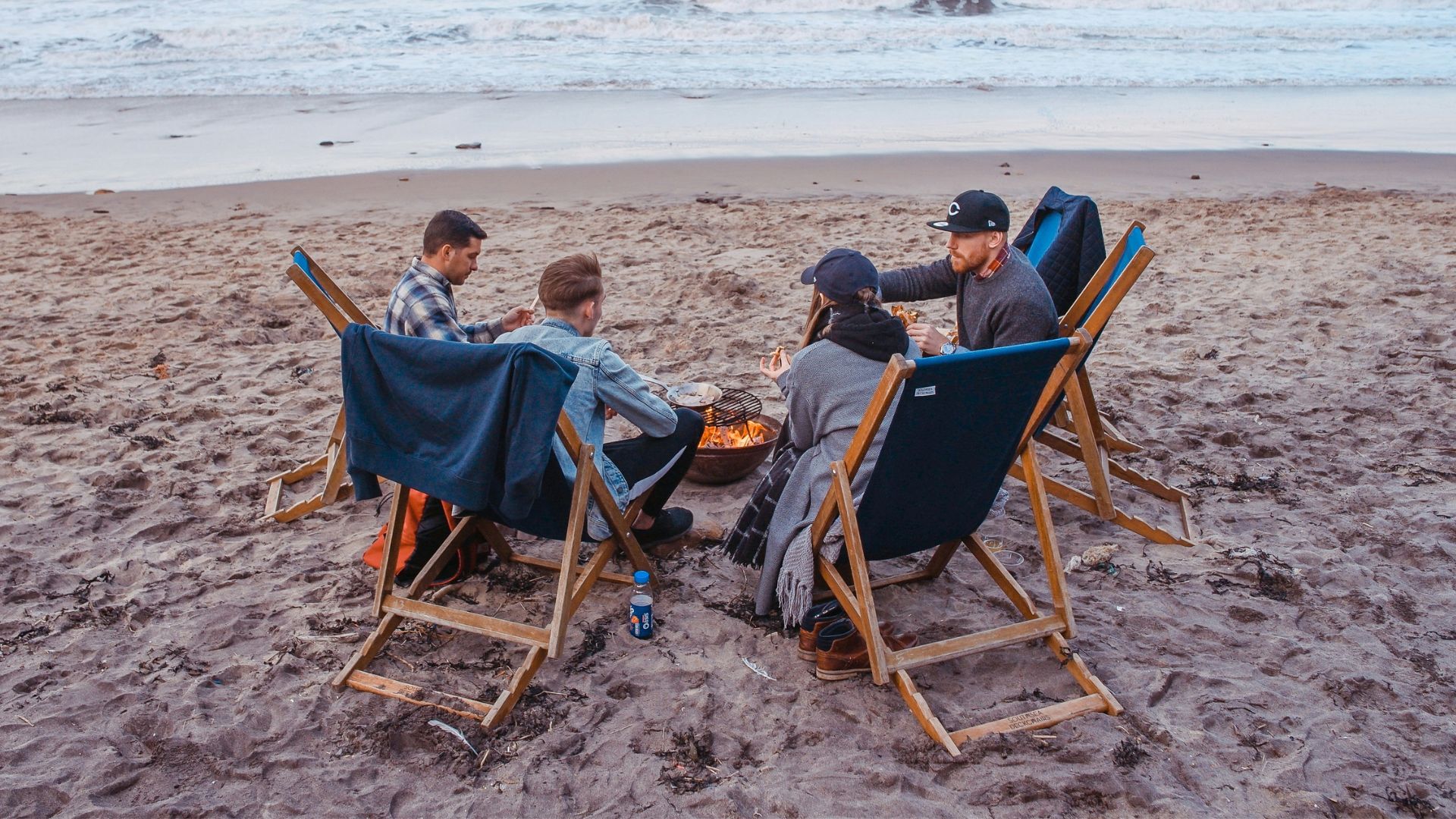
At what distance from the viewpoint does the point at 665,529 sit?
404 cm

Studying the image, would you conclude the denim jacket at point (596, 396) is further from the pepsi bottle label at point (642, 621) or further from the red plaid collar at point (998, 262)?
the red plaid collar at point (998, 262)

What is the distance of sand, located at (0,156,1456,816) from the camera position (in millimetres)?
2824

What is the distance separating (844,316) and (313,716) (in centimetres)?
197

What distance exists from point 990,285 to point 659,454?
4.61 feet

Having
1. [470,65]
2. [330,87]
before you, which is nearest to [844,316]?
[330,87]

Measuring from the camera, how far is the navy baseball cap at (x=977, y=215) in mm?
3830

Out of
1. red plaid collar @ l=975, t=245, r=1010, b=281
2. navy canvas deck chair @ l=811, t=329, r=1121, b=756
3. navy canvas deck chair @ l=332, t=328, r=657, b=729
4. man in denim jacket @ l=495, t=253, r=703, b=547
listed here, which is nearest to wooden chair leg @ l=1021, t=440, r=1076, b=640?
navy canvas deck chair @ l=811, t=329, r=1121, b=756

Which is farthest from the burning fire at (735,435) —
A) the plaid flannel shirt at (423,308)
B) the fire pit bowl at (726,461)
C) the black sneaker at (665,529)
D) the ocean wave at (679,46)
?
the ocean wave at (679,46)

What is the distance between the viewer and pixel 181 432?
496cm

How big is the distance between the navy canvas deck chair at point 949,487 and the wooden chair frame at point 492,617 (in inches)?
28.3

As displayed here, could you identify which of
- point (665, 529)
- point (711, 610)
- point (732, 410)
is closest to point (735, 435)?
point (732, 410)

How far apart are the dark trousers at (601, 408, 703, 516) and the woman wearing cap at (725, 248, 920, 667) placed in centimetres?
→ 49

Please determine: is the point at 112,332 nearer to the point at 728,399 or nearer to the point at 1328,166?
the point at 728,399

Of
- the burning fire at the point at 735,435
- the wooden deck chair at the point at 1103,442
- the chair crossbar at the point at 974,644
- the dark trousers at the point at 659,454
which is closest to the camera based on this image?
the chair crossbar at the point at 974,644
